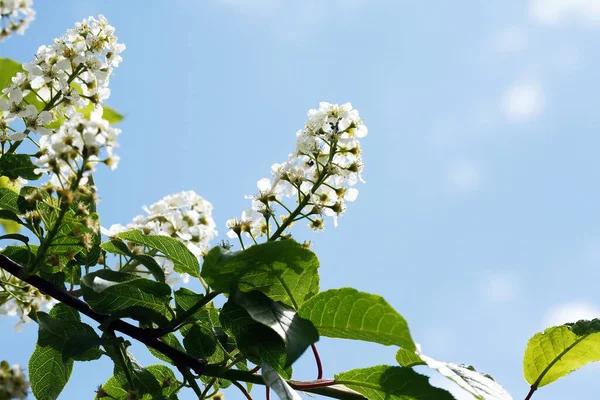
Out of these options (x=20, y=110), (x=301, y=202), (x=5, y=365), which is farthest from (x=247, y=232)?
(x=20, y=110)

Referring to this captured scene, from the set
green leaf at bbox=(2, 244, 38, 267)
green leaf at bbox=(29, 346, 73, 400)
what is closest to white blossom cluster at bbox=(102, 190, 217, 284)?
green leaf at bbox=(2, 244, 38, 267)

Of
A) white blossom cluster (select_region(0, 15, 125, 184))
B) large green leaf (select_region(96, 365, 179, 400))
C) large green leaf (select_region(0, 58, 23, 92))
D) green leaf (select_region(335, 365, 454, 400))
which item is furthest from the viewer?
Result: large green leaf (select_region(0, 58, 23, 92))

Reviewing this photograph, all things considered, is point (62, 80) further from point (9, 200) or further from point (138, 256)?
point (138, 256)

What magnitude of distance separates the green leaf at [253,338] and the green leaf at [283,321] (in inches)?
3.4

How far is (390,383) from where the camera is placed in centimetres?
158

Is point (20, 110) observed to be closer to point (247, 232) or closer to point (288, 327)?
point (247, 232)

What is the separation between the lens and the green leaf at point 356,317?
1.40 metres

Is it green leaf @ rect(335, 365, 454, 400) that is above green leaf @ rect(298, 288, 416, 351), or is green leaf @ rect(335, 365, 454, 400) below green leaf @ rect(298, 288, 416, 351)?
below

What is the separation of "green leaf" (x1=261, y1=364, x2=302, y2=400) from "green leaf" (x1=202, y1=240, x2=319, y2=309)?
20cm

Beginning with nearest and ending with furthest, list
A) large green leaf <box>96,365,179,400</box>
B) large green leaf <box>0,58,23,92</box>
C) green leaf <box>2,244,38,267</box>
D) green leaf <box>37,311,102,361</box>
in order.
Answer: green leaf <box>37,311,102,361</box> → large green leaf <box>96,365,179,400</box> → green leaf <box>2,244,38,267</box> → large green leaf <box>0,58,23,92</box>

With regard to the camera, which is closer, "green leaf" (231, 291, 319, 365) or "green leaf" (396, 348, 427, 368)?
"green leaf" (231, 291, 319, 365)

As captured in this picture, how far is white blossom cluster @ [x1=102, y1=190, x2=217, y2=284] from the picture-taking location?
2172mm

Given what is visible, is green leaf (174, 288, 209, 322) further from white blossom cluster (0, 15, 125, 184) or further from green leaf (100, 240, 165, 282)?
white blossom cluster (0, 15, 125, 184)

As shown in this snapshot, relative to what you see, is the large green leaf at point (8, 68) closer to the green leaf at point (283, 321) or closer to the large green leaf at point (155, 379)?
the large green leaf at point (155, 379)
